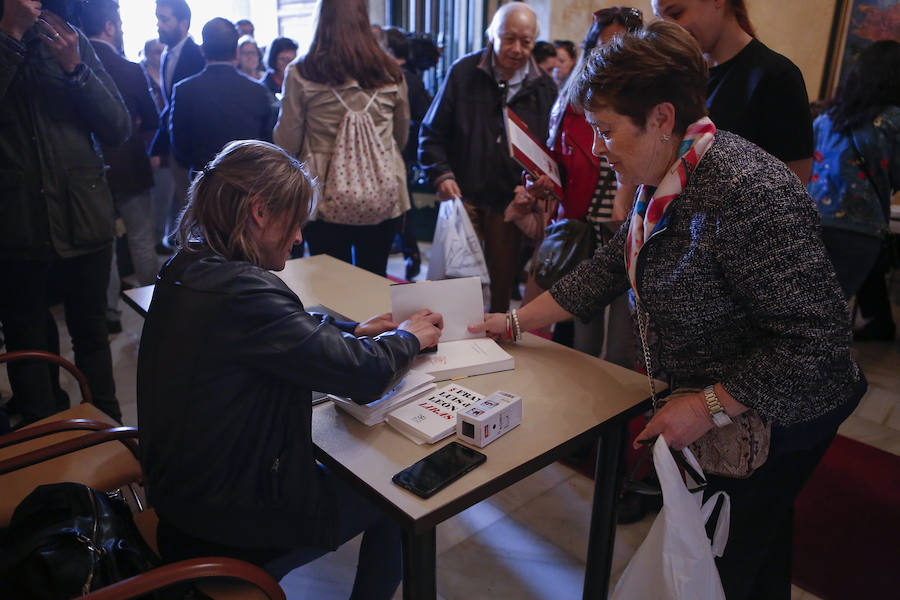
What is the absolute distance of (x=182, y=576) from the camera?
3.00 ft

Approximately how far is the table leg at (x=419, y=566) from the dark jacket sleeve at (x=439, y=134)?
191cm

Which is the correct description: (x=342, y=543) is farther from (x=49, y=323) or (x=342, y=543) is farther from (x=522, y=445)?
(x=49, y=323)

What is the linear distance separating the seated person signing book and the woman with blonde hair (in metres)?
1.28

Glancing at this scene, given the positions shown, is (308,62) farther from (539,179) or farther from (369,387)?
(369,387)

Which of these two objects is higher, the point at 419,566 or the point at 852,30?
the point at 852,30

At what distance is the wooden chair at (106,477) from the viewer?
36.1 inches

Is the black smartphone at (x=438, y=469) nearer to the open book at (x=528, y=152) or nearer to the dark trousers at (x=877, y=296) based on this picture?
the open book at (x=528, y=152)

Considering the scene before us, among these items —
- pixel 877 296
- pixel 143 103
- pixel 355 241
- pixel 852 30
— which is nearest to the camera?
pixel 355 241

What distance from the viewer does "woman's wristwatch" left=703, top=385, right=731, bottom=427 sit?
44.1 inches

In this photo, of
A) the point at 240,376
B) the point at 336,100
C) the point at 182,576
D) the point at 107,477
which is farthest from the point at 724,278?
the point at 336,100

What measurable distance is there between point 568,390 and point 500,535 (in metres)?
0.87

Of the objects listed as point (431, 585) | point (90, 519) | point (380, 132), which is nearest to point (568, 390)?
point (431, 585)

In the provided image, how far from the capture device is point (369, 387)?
1144 millimetres

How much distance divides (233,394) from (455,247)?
1.64 meters
